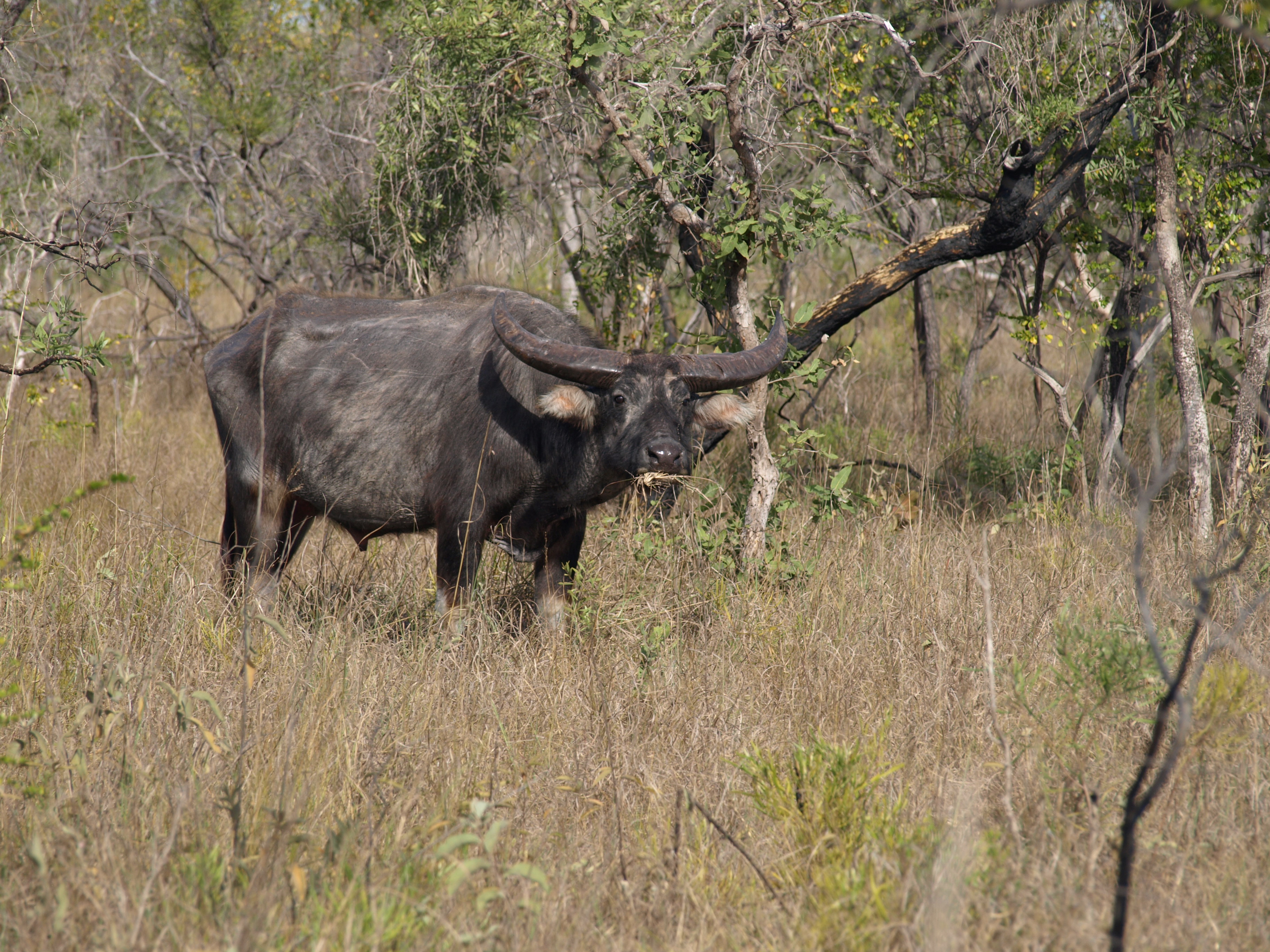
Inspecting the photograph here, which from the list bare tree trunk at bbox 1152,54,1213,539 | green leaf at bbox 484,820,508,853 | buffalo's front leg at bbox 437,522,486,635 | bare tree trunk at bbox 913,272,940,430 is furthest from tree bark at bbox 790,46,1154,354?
green leaf at bbox 484,820,508,853

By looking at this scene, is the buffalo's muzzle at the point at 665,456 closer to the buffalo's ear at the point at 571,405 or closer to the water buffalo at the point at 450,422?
the water buffalo at the point at 450,422

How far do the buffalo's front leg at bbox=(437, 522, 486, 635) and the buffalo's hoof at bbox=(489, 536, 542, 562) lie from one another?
9 centimetres

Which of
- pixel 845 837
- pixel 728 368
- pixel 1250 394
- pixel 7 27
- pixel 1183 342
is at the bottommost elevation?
pixel 845 837

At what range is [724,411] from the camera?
16.4 feet

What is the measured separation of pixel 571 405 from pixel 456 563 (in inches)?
36.4

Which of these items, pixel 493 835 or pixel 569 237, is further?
pixel 569 237

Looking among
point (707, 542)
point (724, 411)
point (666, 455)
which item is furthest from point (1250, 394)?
point (666, 455)

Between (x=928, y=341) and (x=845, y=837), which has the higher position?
(x=928, y=341)

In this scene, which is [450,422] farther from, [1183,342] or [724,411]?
[1183,342]

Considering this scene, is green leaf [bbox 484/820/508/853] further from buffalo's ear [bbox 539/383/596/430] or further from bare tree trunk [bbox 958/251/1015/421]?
bare tree trunk [bbox 958/251/1015/421]

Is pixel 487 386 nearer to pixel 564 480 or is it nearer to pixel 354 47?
pixel 564 480

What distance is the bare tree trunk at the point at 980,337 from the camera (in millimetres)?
7984

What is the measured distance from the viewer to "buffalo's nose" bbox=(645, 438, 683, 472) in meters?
4.42

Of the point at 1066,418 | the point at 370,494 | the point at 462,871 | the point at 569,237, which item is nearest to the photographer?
the point at 462,871
